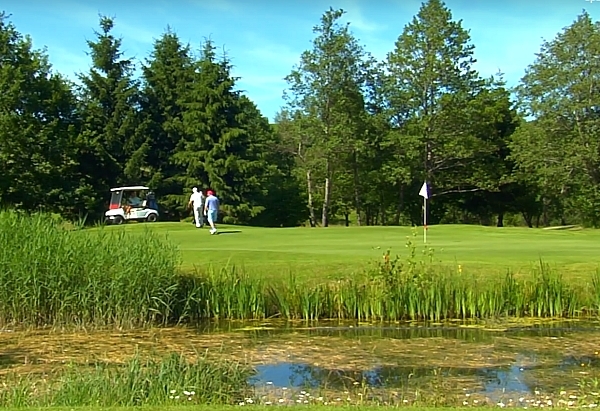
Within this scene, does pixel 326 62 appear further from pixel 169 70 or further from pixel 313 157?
pixel 169 70

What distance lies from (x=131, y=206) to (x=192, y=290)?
1025 inches

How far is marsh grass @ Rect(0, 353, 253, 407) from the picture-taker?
7387 mm

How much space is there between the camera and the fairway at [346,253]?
1555 cm

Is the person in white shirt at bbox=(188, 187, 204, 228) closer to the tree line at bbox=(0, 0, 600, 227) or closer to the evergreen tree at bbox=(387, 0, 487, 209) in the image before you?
the tree line at bbox=(0, 0, 600, 227)

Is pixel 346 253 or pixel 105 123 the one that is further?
pixel 105 123

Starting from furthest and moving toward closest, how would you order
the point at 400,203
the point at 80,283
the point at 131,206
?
the point at 400,203 < the point at 131,206 < the point at 80,283

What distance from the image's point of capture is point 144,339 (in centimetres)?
1259

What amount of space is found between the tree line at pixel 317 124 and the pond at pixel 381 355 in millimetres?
33219

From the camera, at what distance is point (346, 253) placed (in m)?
18.1

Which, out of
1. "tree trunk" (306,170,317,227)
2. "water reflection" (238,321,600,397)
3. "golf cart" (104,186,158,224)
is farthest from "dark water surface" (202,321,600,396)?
"tree trunk" (306,170,317,227)

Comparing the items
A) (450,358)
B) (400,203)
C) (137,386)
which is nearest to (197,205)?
(450,358)

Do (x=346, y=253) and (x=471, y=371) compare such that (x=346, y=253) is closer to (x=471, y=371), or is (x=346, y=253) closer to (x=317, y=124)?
(x=471, y=371)

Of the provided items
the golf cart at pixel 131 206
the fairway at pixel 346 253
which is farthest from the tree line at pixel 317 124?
the fairway at pixel 346 253

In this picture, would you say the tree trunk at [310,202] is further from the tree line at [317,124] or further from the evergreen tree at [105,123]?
the evergreen tree at [105,123]
